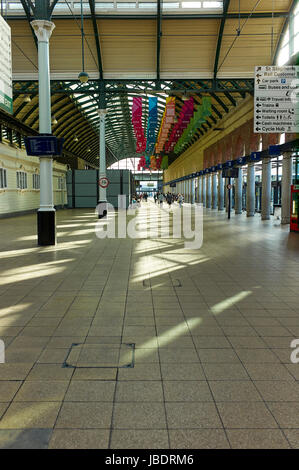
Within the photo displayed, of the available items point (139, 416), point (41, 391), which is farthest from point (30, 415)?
point (139, 416)

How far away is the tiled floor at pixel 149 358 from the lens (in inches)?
113

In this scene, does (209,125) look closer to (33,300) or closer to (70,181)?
(70,181)

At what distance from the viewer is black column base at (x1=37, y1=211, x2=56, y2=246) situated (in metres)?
12.6

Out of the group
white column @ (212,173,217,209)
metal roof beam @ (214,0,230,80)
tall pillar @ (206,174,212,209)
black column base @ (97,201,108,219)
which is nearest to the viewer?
metal roof beam @ (214,0,230,80)

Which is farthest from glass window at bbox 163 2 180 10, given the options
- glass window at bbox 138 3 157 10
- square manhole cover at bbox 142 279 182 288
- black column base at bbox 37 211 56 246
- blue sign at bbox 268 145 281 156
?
square manhole cover at bbox 142 279 182 288

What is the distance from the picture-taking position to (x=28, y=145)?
12.3 m

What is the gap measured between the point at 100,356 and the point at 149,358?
0.52 meters

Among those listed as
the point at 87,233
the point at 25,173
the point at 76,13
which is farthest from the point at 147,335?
the point at 25,173

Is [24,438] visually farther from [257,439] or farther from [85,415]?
[257,439]

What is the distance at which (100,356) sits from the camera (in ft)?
13.9

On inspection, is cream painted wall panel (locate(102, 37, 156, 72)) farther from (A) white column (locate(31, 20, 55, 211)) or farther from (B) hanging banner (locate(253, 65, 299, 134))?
(B) hanging banner (locate(253, 65, 299, 134))

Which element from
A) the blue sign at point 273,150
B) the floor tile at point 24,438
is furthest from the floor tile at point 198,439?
the blue sign at point 273,150
